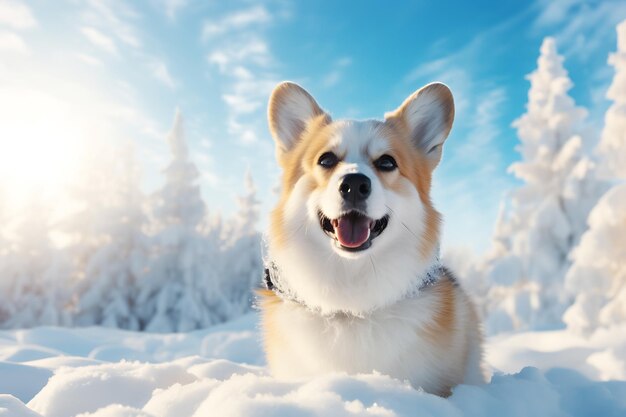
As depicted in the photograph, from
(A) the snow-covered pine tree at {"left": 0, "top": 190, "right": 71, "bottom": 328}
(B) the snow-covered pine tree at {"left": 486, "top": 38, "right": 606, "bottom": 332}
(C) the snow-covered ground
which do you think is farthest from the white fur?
(A) the snow-covered pine tree at {"left": 0, "top": 190, "right": 71, "bottom": 328}

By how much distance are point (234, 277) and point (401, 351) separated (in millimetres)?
33071

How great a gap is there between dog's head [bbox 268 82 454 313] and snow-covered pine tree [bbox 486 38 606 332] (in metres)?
14.9

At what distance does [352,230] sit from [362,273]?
32cm

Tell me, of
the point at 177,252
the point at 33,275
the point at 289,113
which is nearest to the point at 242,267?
the point at 177,252

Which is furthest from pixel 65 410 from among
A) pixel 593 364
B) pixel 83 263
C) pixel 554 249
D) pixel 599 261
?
pixel 83 263

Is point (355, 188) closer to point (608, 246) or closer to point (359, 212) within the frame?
point (359, 212)

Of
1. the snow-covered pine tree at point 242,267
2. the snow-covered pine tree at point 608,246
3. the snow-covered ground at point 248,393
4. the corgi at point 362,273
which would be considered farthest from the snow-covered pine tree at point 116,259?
the corgi at point 362,273

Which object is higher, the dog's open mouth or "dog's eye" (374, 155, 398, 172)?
"dog's eye" (374, 155, 398, 172)

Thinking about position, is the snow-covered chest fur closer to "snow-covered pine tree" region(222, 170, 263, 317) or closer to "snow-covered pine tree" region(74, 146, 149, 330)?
"snow-covered pine tree" region(74, 146, 149, 330)

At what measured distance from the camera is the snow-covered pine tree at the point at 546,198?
53.6 ft

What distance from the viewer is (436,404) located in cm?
222

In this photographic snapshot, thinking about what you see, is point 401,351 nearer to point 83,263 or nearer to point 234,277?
point 83,263

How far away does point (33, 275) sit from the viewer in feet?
72.4

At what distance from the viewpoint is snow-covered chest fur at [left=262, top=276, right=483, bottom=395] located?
9.24 ft
